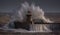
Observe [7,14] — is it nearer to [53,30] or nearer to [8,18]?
[8,18]

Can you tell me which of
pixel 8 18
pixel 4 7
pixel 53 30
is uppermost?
pixel 4 7

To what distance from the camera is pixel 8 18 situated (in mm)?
1994

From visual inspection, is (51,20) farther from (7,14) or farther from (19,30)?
(7,14)

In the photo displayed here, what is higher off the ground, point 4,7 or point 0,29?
point 4,7

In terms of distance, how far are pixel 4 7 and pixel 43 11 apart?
18.1 inches

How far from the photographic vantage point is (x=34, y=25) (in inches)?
78.7

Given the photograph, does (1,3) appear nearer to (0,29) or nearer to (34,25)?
(0,29)

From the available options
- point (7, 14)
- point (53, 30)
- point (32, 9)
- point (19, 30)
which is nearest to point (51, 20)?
point (53, 30)

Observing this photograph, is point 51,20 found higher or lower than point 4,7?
lower

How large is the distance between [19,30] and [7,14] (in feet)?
0.76

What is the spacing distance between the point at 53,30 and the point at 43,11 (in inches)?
9.9

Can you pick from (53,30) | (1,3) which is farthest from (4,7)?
(53,30)

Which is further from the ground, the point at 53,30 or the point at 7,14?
the point at 7,14

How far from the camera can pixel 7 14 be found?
6.56 ft
